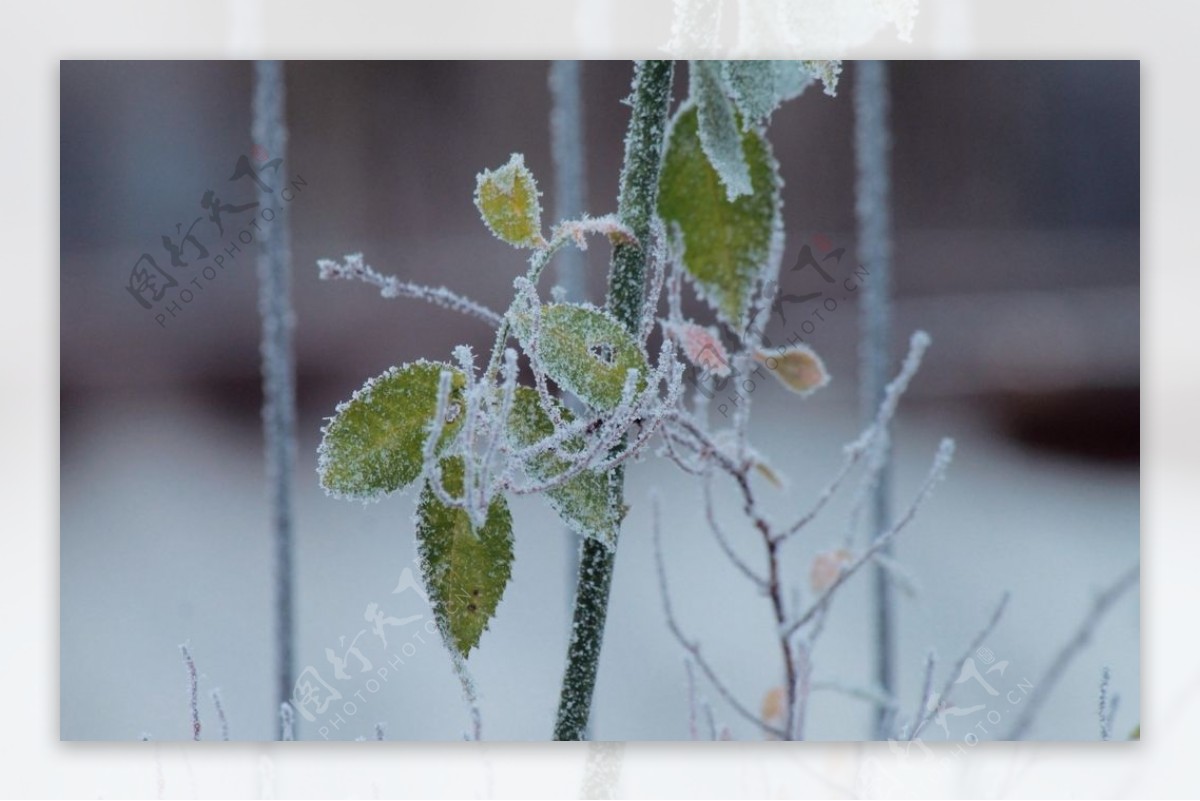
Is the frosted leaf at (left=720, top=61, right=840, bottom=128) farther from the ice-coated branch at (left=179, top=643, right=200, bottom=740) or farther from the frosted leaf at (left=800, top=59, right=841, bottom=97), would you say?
the ice-coated branch at (left=179, top=643, right=200, bottom=740)

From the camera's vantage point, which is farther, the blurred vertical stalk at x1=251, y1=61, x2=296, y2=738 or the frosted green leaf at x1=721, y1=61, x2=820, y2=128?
the blurred vertical stalk at x1=251, y1=61, x2=296, y2=738

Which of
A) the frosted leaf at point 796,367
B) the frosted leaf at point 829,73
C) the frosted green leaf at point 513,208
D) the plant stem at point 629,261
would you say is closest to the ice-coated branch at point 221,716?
the plant stem at point 629,261

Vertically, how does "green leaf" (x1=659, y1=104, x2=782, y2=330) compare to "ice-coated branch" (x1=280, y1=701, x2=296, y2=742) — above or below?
above

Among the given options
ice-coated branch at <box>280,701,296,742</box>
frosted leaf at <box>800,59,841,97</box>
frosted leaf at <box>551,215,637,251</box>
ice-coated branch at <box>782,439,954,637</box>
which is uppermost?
frosted leaf at <box>800,59,841,97</box>

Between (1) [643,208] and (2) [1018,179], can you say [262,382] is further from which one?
(2) [1018,179]

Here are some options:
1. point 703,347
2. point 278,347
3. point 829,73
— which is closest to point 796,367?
point 703,347

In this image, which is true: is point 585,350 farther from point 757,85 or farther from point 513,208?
point 757,85

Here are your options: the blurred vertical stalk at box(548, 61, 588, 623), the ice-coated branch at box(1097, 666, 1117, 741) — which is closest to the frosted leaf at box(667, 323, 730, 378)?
the blurred vertical stalk at box(548, 61, 588, 623)
